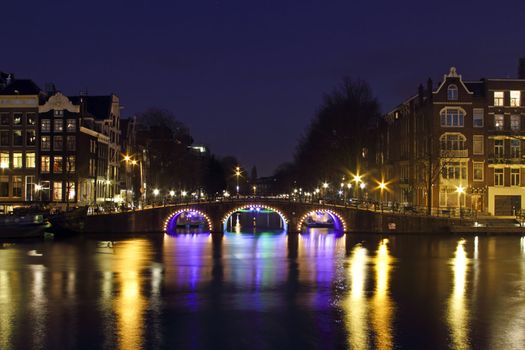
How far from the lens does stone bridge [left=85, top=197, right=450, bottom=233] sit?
80562 mm

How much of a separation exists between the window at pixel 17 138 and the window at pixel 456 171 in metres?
50.0

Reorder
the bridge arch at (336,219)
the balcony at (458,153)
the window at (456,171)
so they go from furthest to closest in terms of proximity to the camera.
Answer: the bridge arch at (336,219), the window at (456,171), the balcony at (458,153)

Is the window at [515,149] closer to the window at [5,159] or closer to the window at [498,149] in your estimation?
the window at [498,149]

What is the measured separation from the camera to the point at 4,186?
87750 millimetres

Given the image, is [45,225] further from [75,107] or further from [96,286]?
[96,286]

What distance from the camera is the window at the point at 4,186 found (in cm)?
8769

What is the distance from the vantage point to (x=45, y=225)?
7369 centimetres

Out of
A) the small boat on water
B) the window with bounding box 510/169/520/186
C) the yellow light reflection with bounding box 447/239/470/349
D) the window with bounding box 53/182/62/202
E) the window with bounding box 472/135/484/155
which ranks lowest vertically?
the yellow light reflection with bounding box 447/239/470/349

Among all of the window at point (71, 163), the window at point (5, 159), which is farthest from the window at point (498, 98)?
the window at point (5, 159)

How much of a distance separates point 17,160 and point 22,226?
57.7 ft

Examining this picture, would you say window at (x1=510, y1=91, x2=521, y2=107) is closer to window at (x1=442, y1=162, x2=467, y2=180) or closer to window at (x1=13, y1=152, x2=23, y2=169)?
window at (x1=442, y1=162, x2=467, y2=180)

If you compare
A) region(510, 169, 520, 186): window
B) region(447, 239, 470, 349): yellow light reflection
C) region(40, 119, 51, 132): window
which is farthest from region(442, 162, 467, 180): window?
region(40, 119, 51, 132): window

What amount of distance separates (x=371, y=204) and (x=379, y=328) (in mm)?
62091

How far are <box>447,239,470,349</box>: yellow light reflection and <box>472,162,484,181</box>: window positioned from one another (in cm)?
3491
